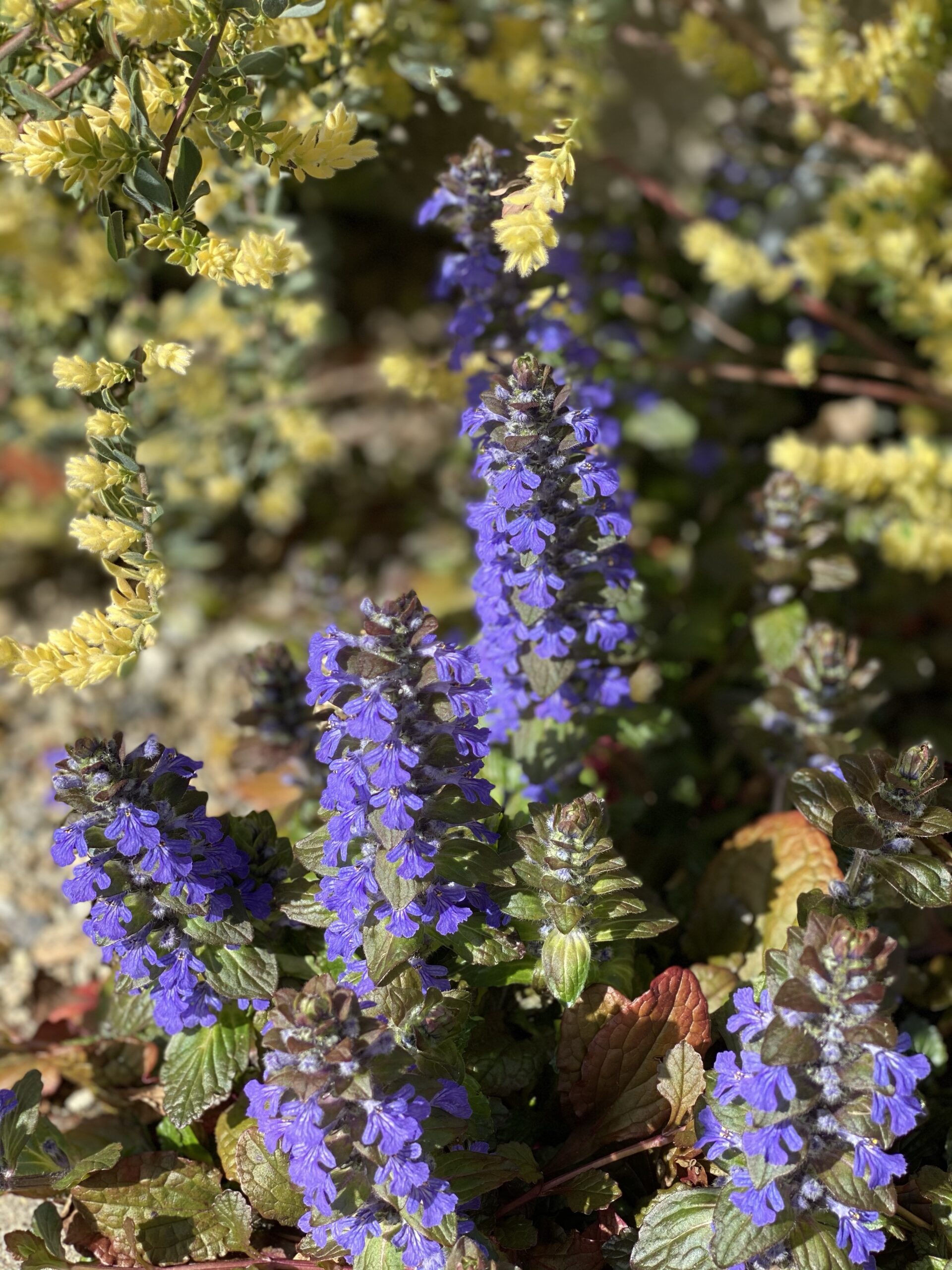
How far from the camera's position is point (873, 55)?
289cm

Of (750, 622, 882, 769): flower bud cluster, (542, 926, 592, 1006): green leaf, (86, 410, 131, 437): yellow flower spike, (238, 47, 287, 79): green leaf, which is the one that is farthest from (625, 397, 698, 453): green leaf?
(542, 926, 592, 1006): green leaf

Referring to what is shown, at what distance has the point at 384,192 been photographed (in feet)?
16.3

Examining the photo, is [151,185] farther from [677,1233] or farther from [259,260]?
[677,1233]

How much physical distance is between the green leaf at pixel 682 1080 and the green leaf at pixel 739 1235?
0.76 ft

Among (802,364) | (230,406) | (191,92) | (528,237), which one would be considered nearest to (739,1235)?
(528,237)

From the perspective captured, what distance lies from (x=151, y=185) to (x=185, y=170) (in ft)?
0.27

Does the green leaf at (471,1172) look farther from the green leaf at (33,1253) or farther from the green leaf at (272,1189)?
the green leaf at (33,1253)

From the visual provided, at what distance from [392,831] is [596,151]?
261cm

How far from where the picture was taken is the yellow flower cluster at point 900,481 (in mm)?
3098

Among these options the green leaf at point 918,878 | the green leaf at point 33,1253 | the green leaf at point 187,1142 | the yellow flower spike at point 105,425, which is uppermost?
the yellow flower spike at point 105,425

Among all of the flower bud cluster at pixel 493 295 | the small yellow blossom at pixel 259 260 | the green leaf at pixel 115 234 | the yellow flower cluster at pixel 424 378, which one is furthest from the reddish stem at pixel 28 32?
the yellow flower cluster at pixel 424 378

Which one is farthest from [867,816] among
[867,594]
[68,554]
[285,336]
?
[68,554]

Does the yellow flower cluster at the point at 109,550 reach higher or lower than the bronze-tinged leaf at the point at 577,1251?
higher

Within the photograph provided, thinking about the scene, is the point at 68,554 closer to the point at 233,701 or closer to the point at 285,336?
the point at 233,701
